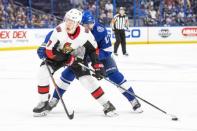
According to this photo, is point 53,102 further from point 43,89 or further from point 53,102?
point 43,89

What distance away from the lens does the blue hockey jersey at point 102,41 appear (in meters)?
5.09

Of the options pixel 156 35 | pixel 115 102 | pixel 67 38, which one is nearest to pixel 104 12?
pixel 156 35

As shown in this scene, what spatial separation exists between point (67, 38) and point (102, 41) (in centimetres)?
48

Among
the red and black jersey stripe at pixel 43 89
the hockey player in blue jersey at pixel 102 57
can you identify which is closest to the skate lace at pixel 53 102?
the hockey player in blue jersey at pixel 102 57

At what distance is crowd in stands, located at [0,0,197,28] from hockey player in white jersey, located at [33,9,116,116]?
31.6ft

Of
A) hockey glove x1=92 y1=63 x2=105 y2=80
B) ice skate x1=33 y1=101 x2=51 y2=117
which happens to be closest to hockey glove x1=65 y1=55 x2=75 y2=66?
hockey glove x1=92 y1=63 x2=105 y2=80

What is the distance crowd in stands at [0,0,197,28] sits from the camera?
14734 millimetres

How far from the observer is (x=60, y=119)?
15.9 ft

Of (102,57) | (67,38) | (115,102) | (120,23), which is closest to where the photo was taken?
(67,38)

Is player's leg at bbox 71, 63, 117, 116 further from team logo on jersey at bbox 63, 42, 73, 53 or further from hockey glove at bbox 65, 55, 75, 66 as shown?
team logo on jersey at bbox 63, 42, 73, 53

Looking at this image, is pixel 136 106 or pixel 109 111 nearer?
pixel 109 111

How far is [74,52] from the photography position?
16.2 feet

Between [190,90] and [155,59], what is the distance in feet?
15.8

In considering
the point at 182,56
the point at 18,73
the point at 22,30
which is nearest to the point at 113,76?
the point at 18,73
